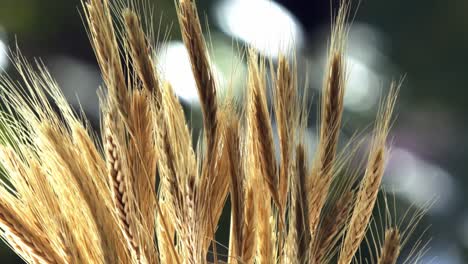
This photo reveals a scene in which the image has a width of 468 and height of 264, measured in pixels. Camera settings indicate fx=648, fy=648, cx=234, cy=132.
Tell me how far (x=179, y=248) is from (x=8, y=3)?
773 mm

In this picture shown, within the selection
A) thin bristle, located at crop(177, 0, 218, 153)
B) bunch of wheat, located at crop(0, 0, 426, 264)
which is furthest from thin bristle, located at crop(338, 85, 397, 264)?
thin bristle, located at crop(177, 0, 218, 153)

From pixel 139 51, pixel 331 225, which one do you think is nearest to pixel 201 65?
pixel 139 51

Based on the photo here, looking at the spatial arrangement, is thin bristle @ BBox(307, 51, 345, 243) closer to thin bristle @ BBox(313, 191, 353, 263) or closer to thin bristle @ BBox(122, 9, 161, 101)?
thin bristle @ BBox(313, 191, 353, 263)

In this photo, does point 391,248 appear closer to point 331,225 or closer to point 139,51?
point 331,225

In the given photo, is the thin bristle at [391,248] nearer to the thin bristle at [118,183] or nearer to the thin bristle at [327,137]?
the thin bristle at [327,137]

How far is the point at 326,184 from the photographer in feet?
1.60

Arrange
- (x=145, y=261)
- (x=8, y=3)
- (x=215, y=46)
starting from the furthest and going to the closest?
(x=215, y=46)
(x=8, y=3)
(x=145, y=261)

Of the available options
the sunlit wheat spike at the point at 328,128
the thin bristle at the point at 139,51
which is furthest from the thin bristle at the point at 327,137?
the thin bristle at the point at 139,51

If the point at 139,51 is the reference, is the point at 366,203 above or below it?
below

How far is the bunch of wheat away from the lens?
0.45 meters

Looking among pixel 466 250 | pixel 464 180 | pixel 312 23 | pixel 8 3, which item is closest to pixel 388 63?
pixel 312 23

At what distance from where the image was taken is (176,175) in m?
0.45

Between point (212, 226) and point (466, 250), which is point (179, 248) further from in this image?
point (466, 250)

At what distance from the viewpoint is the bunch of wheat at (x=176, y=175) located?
17.6 inches
